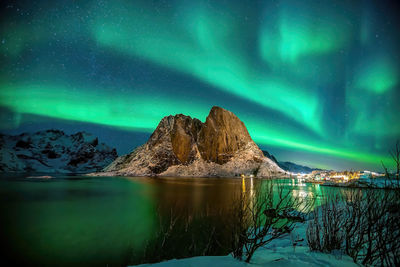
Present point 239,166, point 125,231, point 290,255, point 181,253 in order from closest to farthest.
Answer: point 290,255 → point 181,253 → point 125,231 → point 239,166

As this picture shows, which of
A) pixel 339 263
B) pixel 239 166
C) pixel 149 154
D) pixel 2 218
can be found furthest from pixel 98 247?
pixel 149 154

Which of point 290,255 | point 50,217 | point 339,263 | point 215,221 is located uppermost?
point 339,263

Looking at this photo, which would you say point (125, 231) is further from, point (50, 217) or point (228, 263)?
point (228, 263)

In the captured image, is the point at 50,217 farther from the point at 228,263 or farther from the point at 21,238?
the point at 228,263

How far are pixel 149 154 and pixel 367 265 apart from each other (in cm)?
19317

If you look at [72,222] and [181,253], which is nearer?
[181,253]

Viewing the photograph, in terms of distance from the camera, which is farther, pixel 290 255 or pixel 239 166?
pixel 239 166

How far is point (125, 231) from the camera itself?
57.9 feet

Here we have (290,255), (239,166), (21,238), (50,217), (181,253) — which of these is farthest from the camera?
(239,166)

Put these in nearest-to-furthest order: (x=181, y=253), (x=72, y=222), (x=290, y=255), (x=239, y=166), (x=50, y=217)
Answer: (x=290, y=255), (x=181, y=253), (x=72, y=222), (x=50, y=217), (x=239, y=166)

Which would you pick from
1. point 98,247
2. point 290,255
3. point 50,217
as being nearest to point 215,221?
point 98,247

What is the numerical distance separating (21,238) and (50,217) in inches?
A: 352

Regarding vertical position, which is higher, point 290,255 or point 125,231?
point 290,255

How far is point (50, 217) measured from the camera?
77.8 ft
